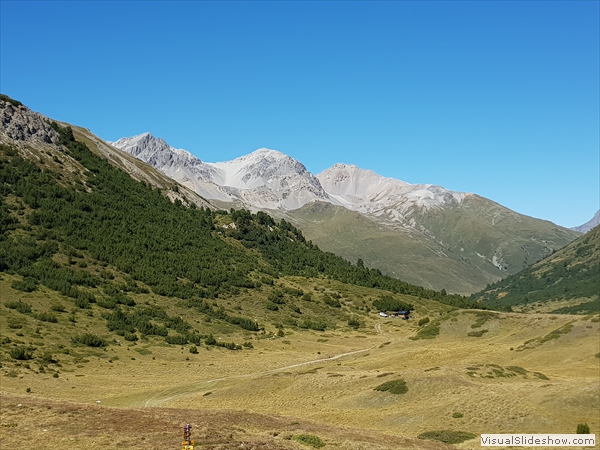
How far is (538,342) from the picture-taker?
2793 inches

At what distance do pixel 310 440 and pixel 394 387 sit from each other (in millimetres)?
22051

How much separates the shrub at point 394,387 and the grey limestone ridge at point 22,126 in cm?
14904

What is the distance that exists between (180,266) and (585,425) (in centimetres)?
11906

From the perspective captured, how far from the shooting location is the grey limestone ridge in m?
158

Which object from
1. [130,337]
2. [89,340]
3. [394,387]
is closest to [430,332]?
[394,387]

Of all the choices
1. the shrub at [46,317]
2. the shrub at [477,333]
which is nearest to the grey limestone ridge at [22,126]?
the shrub at [46,317]

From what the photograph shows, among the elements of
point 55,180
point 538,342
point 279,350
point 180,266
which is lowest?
point 279,350

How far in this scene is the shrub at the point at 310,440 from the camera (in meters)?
29.5

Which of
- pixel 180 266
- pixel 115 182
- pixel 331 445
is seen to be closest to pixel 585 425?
pixel 331 445

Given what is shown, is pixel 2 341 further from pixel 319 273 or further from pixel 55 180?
pixel 319 273

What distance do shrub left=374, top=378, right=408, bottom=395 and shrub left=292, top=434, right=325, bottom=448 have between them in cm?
2016

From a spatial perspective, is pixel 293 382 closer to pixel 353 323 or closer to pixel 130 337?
pixel 130 337

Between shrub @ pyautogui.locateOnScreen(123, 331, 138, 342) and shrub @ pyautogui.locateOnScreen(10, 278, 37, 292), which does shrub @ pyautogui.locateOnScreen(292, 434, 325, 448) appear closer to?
shrub @ pyautogui.locateOnScreen(123, 331, 138, 342)

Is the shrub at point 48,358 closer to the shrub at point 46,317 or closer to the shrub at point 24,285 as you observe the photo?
the shrub at point 46,317
